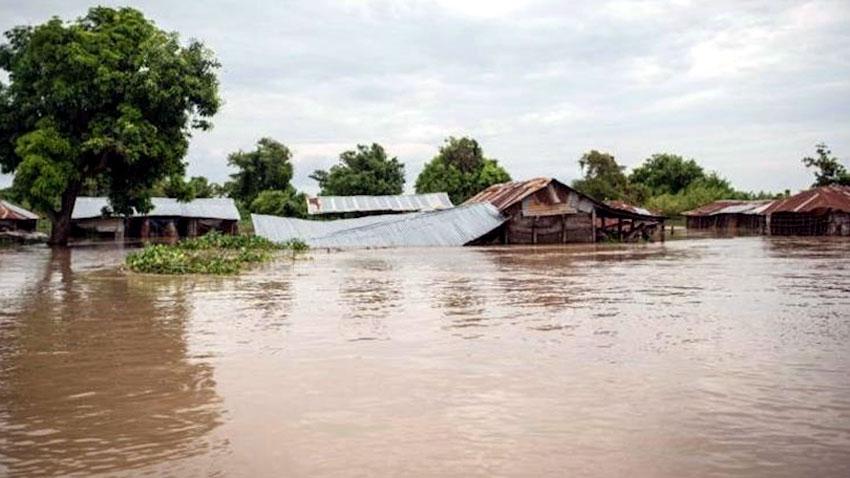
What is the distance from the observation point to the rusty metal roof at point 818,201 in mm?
40406

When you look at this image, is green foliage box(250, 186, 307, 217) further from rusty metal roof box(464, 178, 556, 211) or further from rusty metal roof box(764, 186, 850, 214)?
rusty metal roof box(764, 186, 850, 214)

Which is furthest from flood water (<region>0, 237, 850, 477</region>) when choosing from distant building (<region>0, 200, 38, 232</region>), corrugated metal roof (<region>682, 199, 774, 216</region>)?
corrugated metal roof (<region>682, 199, 774, 216</region>)

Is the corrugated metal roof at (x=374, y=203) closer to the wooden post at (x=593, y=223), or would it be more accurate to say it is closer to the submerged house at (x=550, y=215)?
the submerged house at (x=550, y=215)

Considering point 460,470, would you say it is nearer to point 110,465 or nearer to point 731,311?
point 110,465

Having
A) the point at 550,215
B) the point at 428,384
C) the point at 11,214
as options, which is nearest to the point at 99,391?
the point at 428,384

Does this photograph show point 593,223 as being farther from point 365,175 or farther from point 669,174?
point 669,174

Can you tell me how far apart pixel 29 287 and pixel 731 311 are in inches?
479

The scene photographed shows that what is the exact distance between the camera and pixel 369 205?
4506 centimetres

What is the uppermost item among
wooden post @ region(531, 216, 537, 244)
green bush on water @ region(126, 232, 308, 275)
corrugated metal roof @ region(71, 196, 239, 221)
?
corrugated metal roof @ region(71, 196, 239, 221)

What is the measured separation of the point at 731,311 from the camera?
32.3 ft

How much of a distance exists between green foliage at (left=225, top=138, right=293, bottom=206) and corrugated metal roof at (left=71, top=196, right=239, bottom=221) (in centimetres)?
513

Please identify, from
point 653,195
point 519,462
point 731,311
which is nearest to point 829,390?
point 519,462

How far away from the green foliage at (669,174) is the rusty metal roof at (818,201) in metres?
24.9

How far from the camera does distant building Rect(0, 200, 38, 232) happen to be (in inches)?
1519
